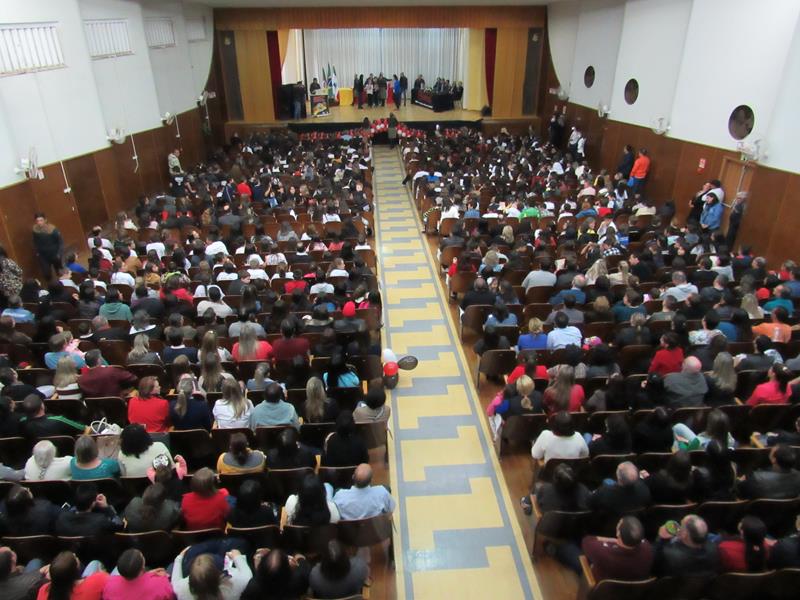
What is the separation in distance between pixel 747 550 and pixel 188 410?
4165 mm

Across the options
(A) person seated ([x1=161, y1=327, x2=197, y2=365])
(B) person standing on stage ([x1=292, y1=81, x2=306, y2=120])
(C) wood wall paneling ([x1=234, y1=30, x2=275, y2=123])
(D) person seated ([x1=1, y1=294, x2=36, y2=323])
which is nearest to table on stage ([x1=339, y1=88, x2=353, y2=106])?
(B) person standing on stage ([x1=292, y1=81, x2=306, y2=120])

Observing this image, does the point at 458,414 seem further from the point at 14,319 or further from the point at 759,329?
the point at 14,319

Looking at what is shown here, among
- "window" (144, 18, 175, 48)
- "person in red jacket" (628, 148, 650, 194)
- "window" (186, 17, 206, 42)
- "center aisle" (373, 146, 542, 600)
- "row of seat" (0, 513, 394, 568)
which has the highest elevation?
"window" (186, 17, 206, 42)

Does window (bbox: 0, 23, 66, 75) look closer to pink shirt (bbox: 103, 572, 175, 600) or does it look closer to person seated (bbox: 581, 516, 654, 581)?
pink shirt (bbox: 103, 572, 175, 600)

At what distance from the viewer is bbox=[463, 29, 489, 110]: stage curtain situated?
21.6 meters

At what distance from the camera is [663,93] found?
1195cm

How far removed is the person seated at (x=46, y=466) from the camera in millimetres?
3754

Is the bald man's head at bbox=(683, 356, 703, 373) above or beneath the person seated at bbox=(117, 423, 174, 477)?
above

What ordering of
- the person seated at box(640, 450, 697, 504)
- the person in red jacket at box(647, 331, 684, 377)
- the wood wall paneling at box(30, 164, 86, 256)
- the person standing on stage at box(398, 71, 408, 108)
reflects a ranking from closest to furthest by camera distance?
the person seated at box(640, 450, 697, 504), the person in red jacket at box(647, 331, 684, 377), the wood wall paneling at box(30, 164, 86, 256), the person standing on stage at box(398, 71, 408, 108)

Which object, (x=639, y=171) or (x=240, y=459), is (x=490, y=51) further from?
(x=240, y=459)

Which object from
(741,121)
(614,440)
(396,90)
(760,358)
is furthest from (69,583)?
(396,90)

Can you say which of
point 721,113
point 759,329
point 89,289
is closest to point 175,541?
point 89,289

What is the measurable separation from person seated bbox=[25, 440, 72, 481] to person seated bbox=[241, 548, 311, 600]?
6.13 feet

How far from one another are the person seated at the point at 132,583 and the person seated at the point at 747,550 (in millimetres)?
3298
